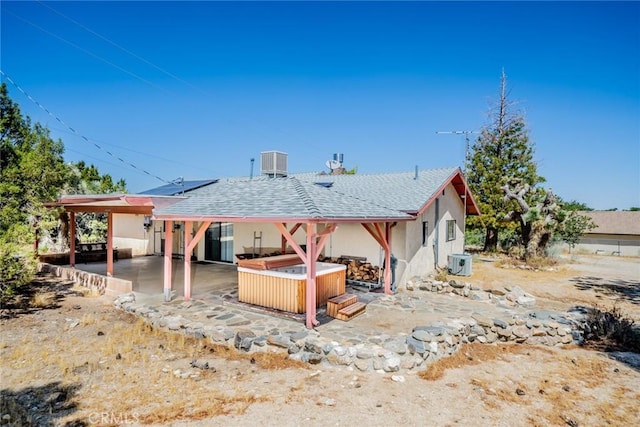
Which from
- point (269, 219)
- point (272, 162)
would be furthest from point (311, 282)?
point (272, 162)

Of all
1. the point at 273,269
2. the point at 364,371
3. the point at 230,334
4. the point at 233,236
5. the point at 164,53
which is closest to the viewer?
the point at 364,371

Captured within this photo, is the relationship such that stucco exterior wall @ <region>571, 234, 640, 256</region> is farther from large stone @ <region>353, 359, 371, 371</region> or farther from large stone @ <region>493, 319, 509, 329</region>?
large stone @ <region>353, 359, 371, 371</region>

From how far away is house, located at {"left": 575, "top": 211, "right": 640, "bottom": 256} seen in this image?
2811 cm

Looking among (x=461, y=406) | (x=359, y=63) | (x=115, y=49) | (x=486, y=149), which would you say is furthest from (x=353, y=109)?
(x=461, y=406)

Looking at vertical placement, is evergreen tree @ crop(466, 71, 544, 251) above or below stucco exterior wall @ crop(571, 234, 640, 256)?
above

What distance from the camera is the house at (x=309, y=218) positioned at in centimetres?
734

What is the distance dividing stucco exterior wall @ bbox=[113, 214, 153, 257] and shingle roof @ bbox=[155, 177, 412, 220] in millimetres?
8813

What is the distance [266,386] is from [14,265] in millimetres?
6750

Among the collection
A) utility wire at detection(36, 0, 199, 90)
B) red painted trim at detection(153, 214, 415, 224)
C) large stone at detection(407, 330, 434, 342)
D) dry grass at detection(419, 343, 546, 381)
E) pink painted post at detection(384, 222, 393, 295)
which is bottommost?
dry grass at detection(419, 343, 546, 381)

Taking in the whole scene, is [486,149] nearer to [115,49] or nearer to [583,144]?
[583,144]

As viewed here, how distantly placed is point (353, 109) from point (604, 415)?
19.9 metres

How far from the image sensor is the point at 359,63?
59.5 feet

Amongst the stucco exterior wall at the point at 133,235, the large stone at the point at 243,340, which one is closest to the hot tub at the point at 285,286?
the large stone at the point at 243,340

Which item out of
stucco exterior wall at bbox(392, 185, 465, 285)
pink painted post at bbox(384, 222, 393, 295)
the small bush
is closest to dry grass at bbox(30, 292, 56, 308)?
pink painted post at bbox(384, 222, 393, 295)
